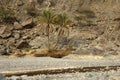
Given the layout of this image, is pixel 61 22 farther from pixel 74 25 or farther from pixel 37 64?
pixel 37 64

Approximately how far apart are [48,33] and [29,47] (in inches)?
188

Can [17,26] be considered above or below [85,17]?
below

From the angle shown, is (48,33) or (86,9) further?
(86,9)

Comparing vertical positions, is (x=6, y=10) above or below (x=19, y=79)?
below

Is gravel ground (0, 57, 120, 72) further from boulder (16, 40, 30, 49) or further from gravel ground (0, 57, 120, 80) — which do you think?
boulder (16, 40, 30, 49)

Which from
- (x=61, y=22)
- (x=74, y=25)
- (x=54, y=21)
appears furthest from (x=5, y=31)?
(x=74, y=25)

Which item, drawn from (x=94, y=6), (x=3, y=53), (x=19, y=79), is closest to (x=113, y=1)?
(x=94, y=6)

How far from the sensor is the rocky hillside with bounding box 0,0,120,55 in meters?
70.1

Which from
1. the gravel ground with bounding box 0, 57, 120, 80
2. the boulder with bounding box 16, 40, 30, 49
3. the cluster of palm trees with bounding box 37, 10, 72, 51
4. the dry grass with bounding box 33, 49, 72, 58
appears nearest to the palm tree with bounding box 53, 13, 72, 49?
the cluster of palm trees with bounding box 37, 10, 72, 51

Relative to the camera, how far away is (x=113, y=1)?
277 ft

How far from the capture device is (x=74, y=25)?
261 ft

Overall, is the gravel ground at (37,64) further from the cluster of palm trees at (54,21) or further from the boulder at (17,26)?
the boulder at (17,26)

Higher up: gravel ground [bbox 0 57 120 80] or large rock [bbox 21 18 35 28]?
gravel ground [bbox 0 57 120 80]

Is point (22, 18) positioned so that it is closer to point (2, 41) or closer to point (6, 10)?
point (6, 10)
